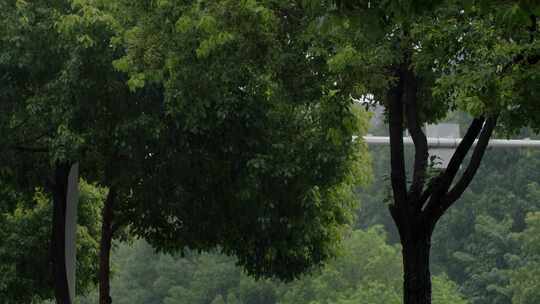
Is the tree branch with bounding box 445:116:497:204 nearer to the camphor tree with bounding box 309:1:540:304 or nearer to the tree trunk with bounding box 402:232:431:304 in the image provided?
the camphor tree with bounding box 309:1:540:304

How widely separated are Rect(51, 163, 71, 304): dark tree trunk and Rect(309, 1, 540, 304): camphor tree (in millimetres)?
5990

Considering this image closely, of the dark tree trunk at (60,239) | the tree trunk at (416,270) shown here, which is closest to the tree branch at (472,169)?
the tree trunk at (416,270)

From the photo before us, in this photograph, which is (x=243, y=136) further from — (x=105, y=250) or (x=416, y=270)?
(x=416, y=270)

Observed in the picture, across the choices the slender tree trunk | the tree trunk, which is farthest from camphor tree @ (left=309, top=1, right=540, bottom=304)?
the slender tree trunk

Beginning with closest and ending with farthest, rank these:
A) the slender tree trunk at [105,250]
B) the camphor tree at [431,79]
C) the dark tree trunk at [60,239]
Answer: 1. the camphor tree at [431,79]
2. the dark tree trunk at [60,239]
3. the slender tree trunk at [105,250]

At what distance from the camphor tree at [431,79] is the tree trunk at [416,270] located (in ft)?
0.04

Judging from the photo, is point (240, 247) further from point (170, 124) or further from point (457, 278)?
point (457, 278)

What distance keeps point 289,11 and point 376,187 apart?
5237 centimetres

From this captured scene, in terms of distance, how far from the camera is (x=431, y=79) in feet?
48.6

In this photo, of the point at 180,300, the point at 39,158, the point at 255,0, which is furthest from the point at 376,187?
the point at 255,0

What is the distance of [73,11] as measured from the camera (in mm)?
17000

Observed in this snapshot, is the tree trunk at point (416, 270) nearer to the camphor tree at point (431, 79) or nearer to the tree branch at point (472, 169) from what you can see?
the camphor tree at point (431, 79)

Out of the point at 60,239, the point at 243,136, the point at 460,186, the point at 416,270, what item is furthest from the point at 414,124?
the point at 60,239

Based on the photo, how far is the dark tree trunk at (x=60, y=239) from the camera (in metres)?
18.6
